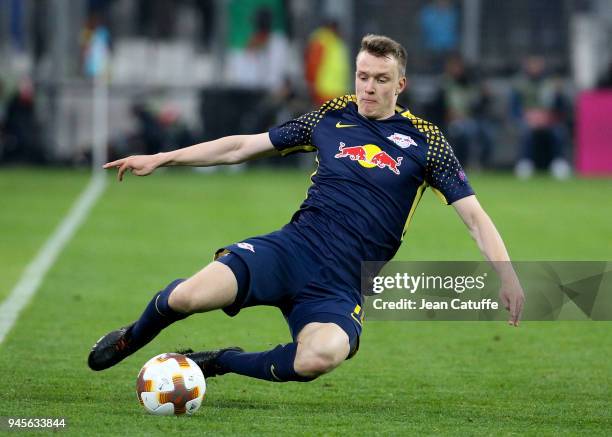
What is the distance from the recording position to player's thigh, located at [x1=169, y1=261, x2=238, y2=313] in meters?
6.54

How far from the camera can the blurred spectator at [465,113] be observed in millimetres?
24750

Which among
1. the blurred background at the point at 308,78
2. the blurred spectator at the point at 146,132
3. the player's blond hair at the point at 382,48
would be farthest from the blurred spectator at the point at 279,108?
the player's blond hair at the point at 382,48

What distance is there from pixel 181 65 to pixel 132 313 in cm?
1907

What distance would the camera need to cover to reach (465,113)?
81.5 ft

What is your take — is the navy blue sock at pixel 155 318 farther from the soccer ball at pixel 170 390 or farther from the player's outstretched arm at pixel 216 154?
the player's outstretched arm at pixel 216 154

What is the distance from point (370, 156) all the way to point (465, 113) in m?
18.1

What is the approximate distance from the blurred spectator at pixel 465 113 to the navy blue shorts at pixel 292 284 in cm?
1798

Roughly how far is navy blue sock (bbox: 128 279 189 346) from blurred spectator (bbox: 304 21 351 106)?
18.0 m

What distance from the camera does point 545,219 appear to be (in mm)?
16953

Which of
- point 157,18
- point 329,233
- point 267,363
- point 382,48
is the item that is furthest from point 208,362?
point 157,18

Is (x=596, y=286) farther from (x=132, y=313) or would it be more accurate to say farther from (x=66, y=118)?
(x=66, y=118)

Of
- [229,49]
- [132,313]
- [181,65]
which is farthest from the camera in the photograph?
[181,65]

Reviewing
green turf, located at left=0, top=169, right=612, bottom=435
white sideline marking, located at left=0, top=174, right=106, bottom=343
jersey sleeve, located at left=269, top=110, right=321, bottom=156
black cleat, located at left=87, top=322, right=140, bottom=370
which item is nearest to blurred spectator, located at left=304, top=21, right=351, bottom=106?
white sideline marking, located at left=0, top=174, right=106, bottom=343

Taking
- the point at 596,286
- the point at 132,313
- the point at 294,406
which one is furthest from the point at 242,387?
the point at 132,313
